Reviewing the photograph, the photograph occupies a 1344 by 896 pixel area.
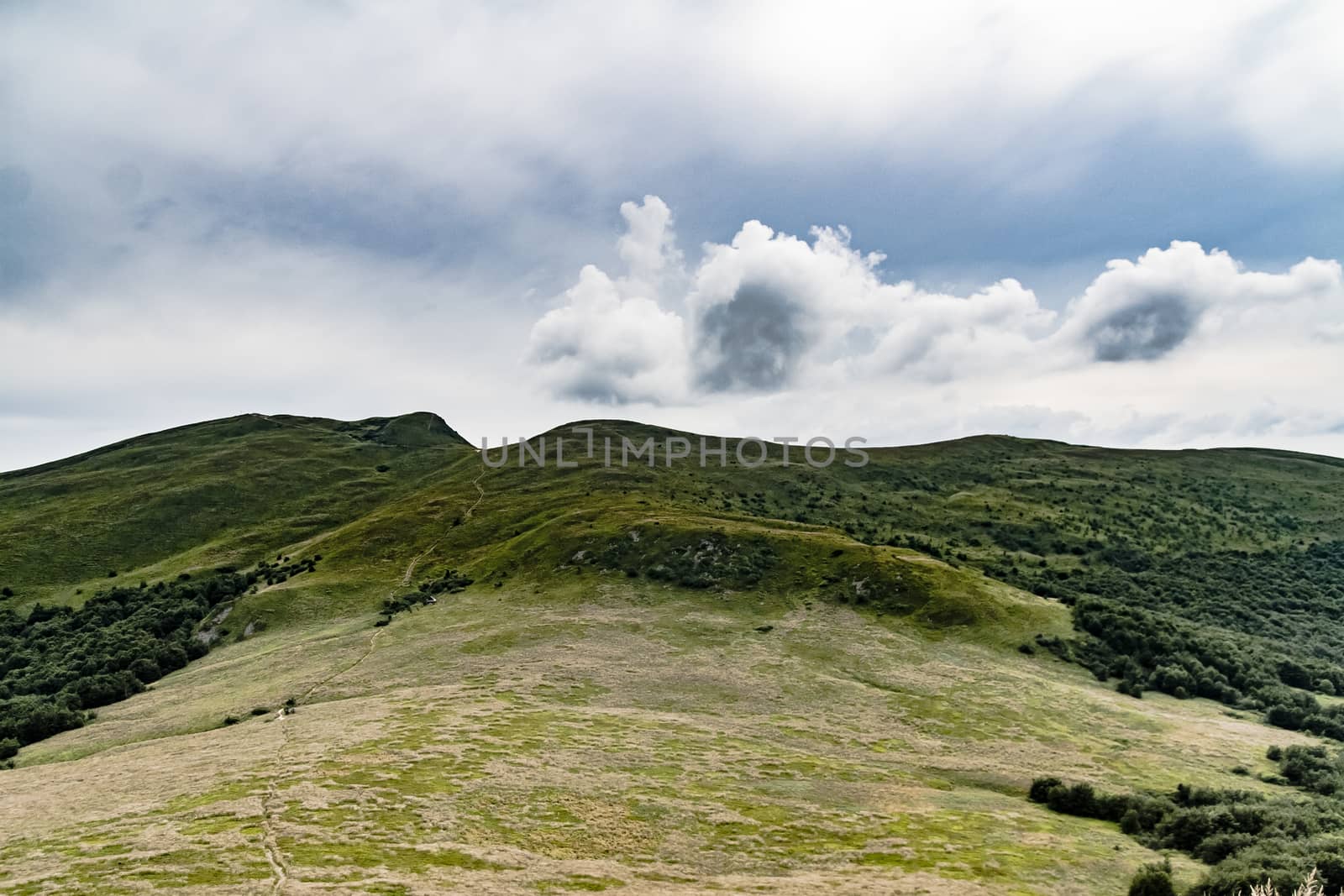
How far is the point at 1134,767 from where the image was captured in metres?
43.8

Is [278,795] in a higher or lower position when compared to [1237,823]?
higher

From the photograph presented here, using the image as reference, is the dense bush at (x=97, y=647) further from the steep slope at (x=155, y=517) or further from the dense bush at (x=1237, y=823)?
the dense bush at (x=1237, y=823)

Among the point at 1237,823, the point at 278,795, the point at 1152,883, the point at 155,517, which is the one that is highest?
the point at 155,517

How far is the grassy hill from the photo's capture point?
1152 inches

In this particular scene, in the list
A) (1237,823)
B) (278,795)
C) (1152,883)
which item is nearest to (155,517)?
(278,795)

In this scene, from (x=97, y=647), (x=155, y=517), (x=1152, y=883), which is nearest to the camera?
(x=1152, y=883)

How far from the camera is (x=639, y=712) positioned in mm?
52625

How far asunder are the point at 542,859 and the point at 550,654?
37978 millimetres

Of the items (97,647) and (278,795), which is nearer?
(278,795)

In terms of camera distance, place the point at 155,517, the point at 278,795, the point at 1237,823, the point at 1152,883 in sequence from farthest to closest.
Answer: the point at 155,517 < the point at 278,795 < the point at 1237,823 < the point at 1152,883

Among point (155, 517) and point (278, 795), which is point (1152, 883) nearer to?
point (278, 795)

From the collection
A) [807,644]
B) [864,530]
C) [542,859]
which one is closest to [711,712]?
[807,644]

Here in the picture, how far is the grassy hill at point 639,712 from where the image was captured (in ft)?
96.0

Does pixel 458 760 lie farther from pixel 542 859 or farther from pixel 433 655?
pixel 433 655
